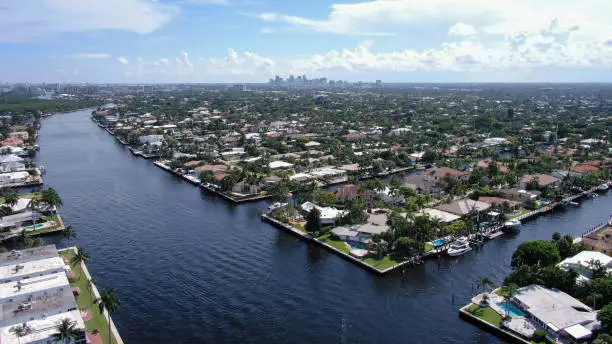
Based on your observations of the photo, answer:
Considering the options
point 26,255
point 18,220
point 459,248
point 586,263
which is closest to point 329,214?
point 459,248

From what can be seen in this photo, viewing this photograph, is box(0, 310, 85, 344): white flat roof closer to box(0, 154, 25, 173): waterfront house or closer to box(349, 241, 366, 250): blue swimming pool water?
box(349, 241, 366, 250): blue swimming pool water

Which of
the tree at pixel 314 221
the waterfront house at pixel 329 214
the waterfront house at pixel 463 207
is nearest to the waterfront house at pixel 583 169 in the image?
the waterfront house at pixel 463 207

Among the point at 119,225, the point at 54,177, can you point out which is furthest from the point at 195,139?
the point at 119,225

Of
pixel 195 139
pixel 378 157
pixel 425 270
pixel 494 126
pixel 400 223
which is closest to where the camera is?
pixel 425 270

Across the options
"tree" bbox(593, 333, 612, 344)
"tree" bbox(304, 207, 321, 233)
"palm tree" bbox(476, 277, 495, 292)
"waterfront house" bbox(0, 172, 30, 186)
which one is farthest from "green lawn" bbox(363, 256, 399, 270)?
"waterfront house" bbox(0, 172, 30, 186)

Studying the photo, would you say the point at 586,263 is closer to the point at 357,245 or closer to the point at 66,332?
the point at 357,245

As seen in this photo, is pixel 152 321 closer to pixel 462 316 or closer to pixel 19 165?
pixel 462 316

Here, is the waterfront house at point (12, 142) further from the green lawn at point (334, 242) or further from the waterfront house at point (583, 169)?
the waterfront house at point (583, 169)
